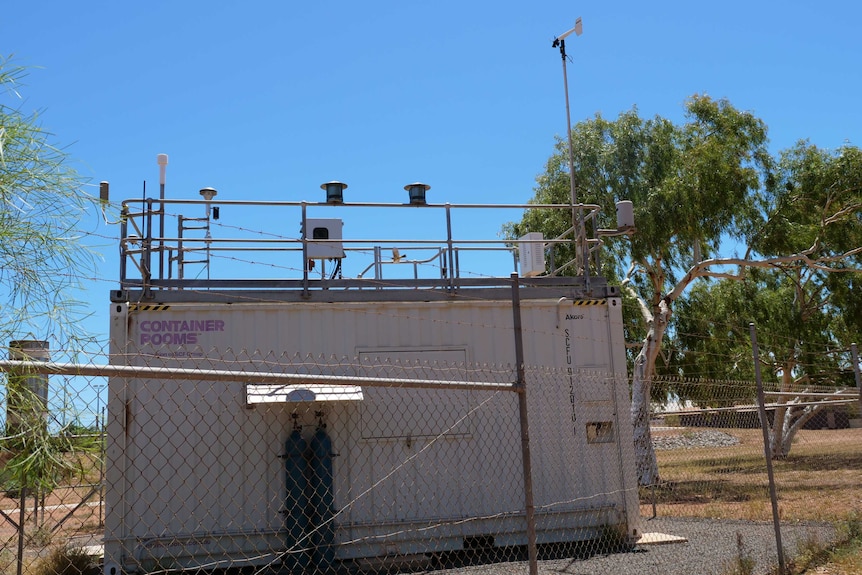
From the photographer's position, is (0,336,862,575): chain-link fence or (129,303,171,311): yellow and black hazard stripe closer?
(0,336,862,575): chain-link fence

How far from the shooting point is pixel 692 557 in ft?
29.3

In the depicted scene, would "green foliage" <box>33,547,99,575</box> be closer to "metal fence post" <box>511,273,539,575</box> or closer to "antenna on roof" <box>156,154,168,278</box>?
"antenna on roof" <box>156,154,168,278</box>

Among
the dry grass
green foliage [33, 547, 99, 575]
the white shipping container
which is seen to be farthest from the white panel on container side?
the dry grass

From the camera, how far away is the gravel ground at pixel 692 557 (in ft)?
27.0

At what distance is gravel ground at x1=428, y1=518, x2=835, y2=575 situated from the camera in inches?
324

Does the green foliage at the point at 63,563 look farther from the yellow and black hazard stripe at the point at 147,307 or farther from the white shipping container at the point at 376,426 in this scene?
the yellow and black hazard stripe at the point at 147,307

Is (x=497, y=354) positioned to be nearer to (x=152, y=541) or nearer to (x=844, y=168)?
(x=152, y=541)

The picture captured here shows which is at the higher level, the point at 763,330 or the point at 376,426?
the point at 763,330

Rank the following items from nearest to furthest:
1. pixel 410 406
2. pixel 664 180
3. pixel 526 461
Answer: pixel 526 461 → pixel 410 406 → pixel 664 180

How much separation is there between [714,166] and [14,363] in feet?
68.4

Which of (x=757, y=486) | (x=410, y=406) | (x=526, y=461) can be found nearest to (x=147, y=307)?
(x=410, y=406)

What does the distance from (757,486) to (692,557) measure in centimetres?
990

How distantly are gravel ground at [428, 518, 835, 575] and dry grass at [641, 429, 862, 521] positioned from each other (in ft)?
5.81

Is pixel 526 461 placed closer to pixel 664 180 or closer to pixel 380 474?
pixel 380 474
